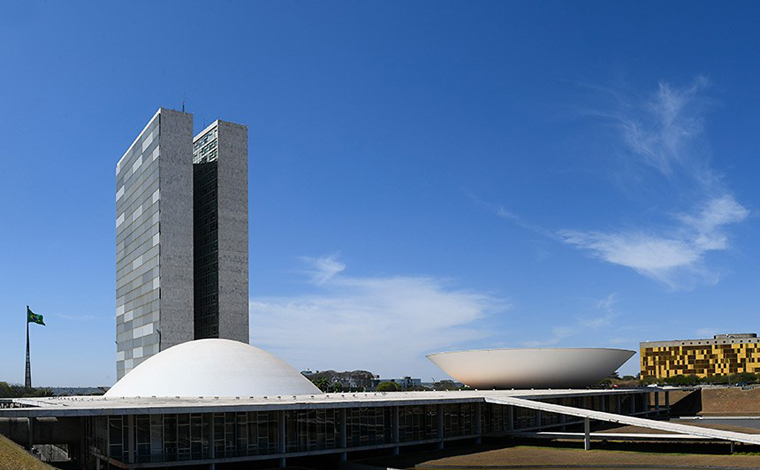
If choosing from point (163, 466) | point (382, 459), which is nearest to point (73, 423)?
point (163, 466)

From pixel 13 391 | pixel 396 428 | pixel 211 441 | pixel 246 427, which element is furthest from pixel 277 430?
pixel 13 391

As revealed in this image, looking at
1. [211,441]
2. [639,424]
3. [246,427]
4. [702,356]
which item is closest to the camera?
[211,441]

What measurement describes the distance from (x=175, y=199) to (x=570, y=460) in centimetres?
5812

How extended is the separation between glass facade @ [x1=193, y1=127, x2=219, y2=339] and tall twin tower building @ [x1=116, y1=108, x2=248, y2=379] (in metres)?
0.11

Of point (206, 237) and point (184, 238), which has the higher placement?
point (206, 237)

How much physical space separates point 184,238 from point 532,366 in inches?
1653

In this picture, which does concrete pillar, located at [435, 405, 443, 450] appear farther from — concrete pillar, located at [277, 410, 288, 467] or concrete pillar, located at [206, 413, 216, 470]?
concrete pillar, located at [206, 413, 216, 470]

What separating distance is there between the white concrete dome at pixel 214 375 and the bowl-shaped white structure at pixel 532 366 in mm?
18435

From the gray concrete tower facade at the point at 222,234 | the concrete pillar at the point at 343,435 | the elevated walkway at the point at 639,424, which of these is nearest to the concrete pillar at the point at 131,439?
the concrete pillar at the point at 343,435

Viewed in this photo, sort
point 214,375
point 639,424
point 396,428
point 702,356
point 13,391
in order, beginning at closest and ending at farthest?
point 639,424 → point 396,428 → point 214,375 → point 13,391 → point 702,356

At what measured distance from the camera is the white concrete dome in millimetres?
39562

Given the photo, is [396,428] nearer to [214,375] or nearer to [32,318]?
[214,375]

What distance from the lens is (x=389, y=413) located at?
3831 centimetres

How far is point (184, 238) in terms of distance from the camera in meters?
80.9
